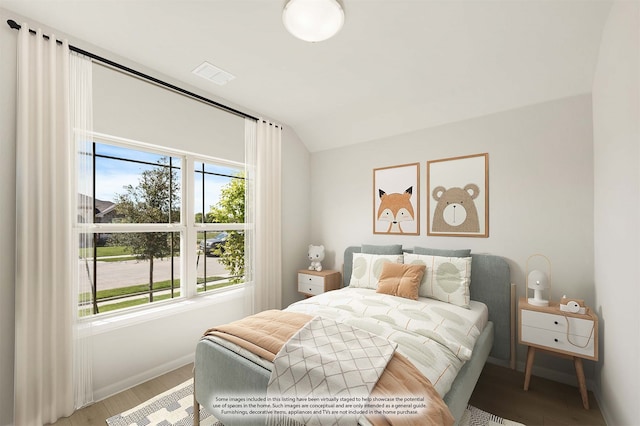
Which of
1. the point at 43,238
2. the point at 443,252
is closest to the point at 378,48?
the point at 443,252

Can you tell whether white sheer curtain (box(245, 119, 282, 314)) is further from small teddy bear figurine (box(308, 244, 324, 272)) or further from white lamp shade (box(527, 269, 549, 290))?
white lamp shade (box(527, 269, 549, 290))

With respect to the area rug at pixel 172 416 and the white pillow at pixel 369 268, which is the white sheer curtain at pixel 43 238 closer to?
the area rug at pixel 172 416

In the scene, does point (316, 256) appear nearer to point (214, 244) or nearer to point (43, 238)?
point (214, 244)

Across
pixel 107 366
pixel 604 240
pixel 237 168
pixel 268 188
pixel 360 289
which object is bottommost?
pixel 107 366

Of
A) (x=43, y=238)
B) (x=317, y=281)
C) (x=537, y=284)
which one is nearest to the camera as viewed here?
(x=43, y=238)

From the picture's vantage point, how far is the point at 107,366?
83.1 inches

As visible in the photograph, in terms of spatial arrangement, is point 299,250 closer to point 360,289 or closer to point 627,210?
point 360,289

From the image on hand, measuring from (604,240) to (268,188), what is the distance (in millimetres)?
2970

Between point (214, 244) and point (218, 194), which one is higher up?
point (218, 194)

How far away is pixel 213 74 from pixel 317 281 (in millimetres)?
2464

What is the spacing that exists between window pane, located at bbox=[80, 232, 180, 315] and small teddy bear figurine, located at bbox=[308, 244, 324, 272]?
1584mm

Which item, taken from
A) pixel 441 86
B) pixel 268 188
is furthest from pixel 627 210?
pixel 268 188

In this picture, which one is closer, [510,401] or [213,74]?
[510,401]

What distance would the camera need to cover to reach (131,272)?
8.43ft
